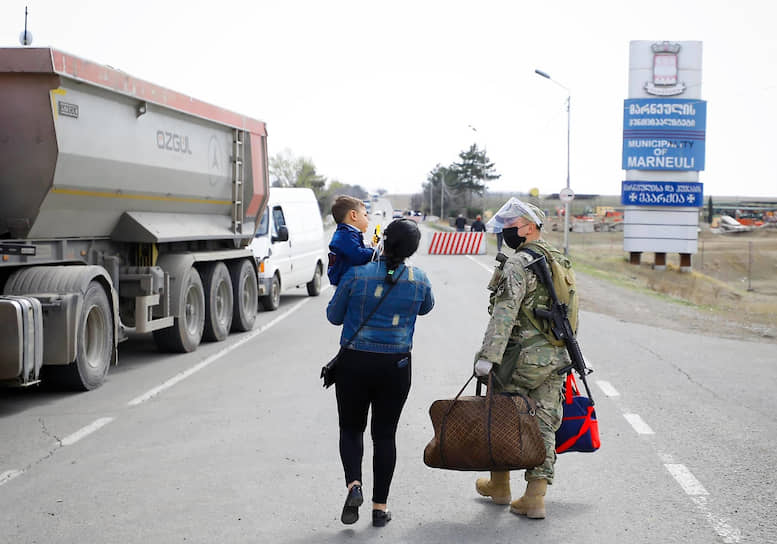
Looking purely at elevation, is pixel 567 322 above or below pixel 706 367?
above

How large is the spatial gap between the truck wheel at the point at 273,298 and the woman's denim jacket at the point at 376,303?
12.8 meters

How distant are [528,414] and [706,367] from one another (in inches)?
271

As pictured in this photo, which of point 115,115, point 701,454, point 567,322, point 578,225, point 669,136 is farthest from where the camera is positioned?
point 578,225

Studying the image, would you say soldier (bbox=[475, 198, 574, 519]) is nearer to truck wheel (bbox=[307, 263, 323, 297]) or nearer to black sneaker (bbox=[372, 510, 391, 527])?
black sneaker (bbox=[372, 510, 391, 527])

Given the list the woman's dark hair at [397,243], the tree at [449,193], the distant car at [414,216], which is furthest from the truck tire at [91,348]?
the tree at [449,193]

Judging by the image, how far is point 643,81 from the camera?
37.0 meters

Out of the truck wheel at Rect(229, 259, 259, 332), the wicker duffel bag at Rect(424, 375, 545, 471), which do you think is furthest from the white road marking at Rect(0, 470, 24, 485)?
the truck wheel at Rect(229, 259, 259, 332)

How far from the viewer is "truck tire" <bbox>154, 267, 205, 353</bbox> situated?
11.9 meters

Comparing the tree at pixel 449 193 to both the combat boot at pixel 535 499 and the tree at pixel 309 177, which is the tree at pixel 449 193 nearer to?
the tree at pixel 309 177

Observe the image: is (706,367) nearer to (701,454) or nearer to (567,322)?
(701,454)

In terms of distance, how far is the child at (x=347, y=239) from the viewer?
5.01 m

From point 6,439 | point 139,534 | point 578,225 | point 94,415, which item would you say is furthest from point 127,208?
point 578,225

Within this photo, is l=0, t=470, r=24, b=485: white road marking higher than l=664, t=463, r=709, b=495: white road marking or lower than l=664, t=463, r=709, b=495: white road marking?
lower

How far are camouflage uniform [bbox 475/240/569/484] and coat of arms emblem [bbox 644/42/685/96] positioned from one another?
33993 millimetres
